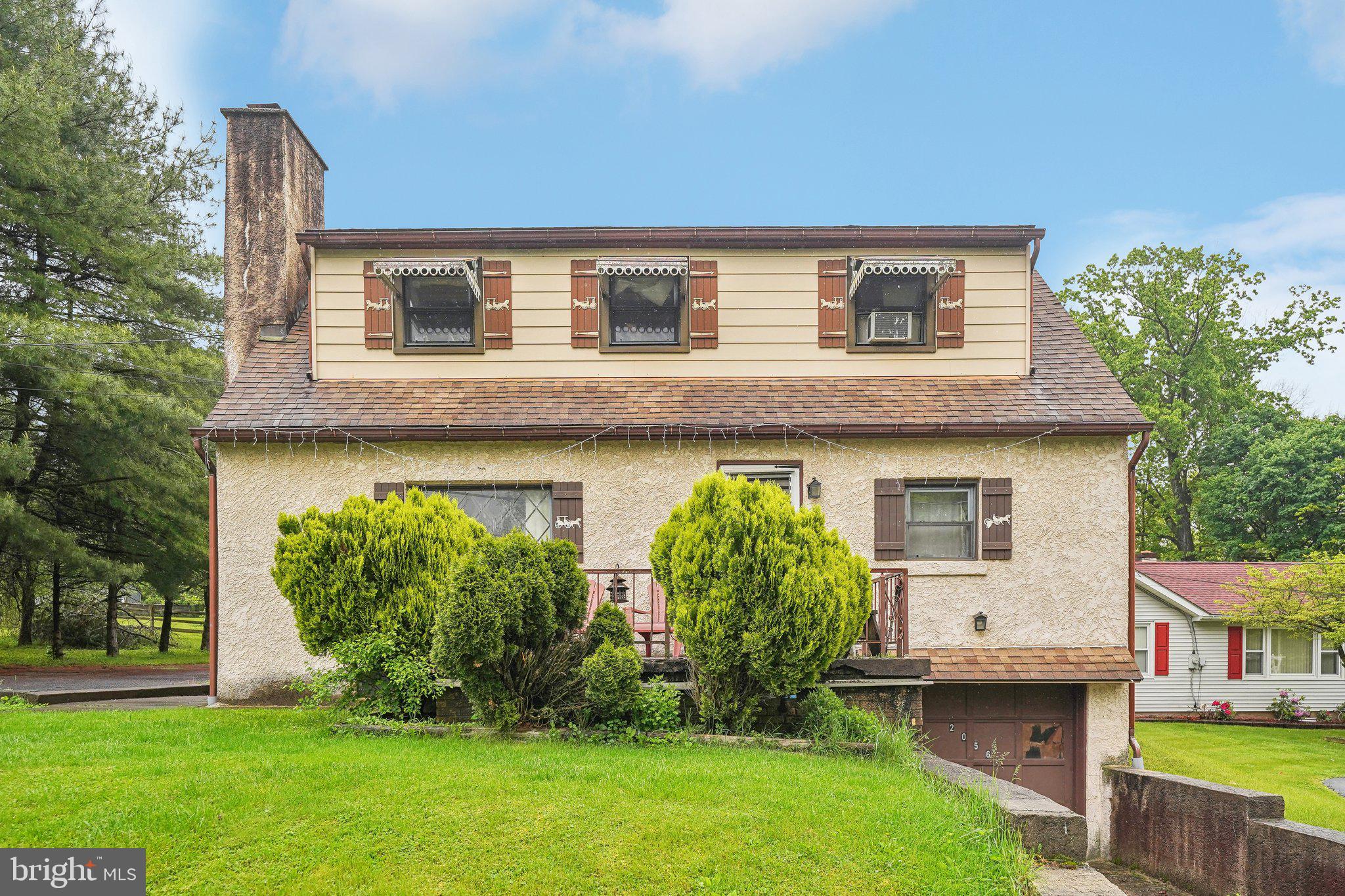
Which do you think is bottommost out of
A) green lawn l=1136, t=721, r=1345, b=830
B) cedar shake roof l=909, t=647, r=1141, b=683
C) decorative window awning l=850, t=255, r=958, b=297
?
green lawn l=1136, t=721, r=1345, b=830

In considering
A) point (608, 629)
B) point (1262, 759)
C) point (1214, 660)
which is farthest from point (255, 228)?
point (1214, 660)

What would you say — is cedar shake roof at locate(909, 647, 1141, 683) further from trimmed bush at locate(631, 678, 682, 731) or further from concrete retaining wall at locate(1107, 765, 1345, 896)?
trimmed bush at locate(631, 678, 682, 731)

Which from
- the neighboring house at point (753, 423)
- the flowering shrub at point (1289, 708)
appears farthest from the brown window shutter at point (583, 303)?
the flowering shrub at point (1289, 708)

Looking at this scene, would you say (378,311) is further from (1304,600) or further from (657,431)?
(1304,600)

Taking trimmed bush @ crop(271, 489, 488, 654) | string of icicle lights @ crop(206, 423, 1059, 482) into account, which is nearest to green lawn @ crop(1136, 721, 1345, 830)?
string of icicle lights @ crop(206, 423, 1059, 482)

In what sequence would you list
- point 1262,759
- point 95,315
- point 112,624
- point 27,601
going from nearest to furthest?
point 1262,759, point 95,315, point 112,624, point 27,601

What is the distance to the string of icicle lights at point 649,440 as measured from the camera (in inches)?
368

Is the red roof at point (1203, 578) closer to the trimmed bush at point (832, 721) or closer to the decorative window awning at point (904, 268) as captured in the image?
the decorative window awning at point (904, 268)

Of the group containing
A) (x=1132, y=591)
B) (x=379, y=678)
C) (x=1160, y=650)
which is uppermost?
(x=1132, y=591)

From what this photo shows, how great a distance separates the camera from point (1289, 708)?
19.4 m

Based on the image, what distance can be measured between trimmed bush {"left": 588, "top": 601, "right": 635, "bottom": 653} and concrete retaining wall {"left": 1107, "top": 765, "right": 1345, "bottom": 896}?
16.9 feet

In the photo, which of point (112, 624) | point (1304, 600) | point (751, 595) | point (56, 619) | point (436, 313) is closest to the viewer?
point (751, 595)

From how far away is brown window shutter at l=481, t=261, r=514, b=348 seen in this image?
34.0 feet

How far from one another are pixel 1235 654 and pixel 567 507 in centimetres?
1878
